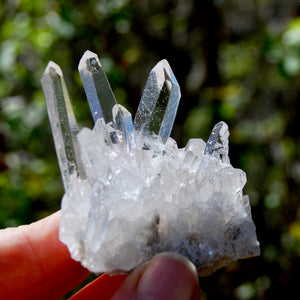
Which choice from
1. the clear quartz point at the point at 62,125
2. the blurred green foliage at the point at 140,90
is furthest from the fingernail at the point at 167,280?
the blurred green foliage at the point at 140,90

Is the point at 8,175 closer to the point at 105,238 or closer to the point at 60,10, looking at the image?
the point at 60,10

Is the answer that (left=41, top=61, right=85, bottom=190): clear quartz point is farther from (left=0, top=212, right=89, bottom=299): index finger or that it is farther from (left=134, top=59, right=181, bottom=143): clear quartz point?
(left=0, top=212, right=89, bottom=299): index finger

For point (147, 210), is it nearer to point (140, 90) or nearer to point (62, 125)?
point (62, 125)

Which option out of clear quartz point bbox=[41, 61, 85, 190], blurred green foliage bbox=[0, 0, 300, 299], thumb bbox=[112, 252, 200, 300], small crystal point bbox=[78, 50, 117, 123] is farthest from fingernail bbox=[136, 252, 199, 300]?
blurred green foliage bbox=[0, 0, 300, 299]

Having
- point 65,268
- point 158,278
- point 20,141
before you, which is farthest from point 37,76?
point 158,278

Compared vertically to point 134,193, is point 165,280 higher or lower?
lower

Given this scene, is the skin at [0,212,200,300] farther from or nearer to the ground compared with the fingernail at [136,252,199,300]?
nearer to the ground

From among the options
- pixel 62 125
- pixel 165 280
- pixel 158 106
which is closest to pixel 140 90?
pixel 158 106
